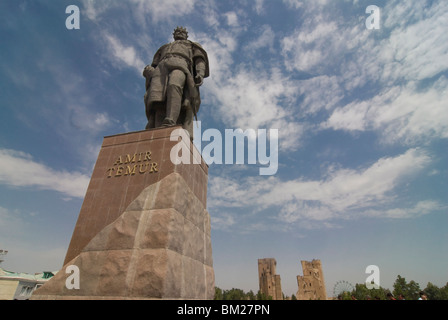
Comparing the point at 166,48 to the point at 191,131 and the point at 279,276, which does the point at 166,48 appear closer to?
the point at 191,131

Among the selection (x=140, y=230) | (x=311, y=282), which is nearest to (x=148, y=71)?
(x=140, y=230)

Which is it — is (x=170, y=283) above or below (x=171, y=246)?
below

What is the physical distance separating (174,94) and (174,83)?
326 millimetres

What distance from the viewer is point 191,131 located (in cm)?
718

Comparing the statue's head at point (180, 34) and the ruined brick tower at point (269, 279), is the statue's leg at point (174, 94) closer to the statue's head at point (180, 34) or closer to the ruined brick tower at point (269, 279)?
the statue's head at point (180, 34)

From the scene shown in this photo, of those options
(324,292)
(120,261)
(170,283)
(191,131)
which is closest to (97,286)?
(120,261)

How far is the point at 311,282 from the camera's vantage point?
38062mm

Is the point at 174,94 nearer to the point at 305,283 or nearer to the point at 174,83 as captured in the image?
the point at 174,83

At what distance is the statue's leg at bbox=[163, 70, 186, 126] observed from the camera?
6159 mm

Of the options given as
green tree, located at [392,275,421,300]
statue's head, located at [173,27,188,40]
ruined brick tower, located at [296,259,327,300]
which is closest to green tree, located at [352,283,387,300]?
green tree, located at [392,275,421,300]

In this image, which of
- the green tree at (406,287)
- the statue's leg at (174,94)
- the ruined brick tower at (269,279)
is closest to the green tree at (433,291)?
the green tree at (406,287)

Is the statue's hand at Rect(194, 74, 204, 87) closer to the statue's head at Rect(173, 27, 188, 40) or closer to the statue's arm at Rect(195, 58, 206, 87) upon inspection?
the statue's arm at Rect(195, 58, 206, 87)

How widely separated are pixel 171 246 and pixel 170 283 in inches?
20.9

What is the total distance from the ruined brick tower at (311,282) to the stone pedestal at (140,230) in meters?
39.6
